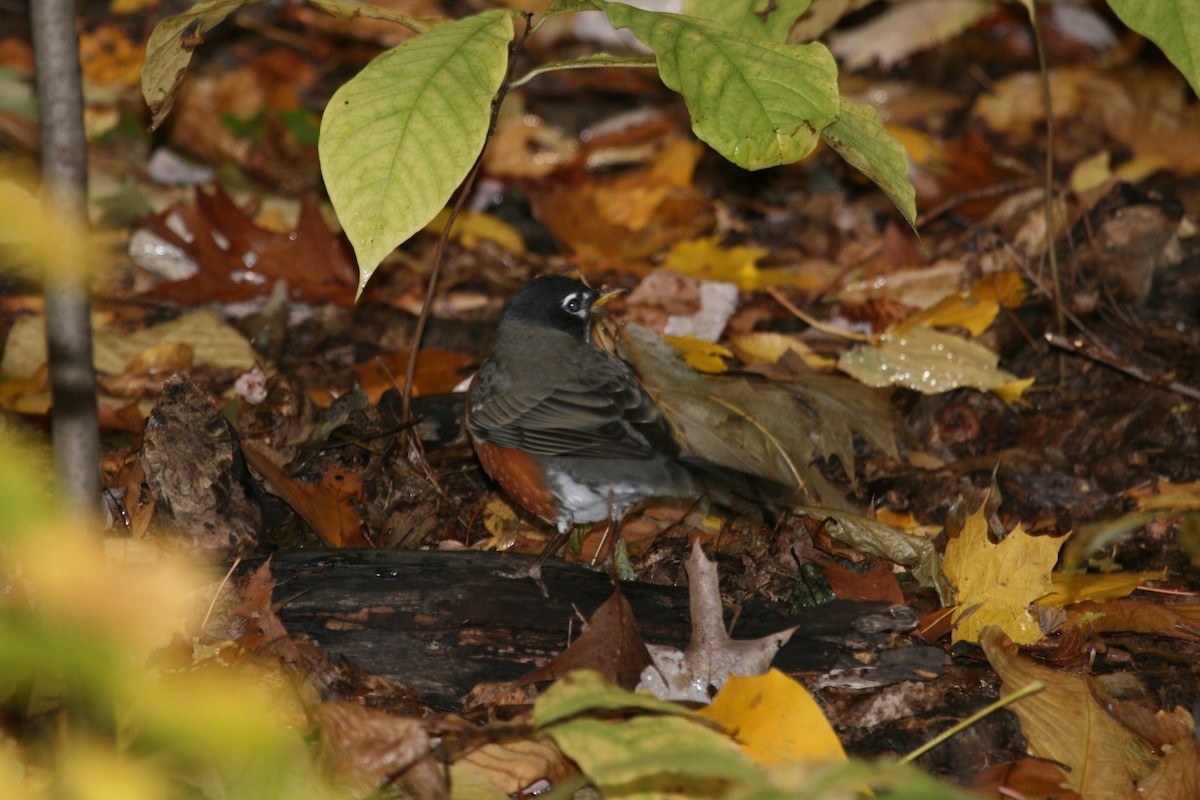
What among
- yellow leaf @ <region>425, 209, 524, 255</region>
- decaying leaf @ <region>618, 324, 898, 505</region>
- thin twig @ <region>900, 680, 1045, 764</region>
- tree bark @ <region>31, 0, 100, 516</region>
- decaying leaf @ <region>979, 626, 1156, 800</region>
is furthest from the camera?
yellow leaf @ <region>425, 209, 524, 255</region>

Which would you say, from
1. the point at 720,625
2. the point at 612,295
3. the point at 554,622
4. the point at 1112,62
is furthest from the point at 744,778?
the point at 1112,62

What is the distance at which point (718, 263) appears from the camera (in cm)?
611

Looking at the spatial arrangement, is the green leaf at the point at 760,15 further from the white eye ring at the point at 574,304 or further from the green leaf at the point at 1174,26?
the white eye ring at the point at 574,304

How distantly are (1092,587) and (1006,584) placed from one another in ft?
1.27

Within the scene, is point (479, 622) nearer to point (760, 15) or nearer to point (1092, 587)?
point (1092, 587)

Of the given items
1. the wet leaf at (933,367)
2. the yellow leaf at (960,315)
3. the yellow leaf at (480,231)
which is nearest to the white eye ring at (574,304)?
the wet leaf at (933,367)

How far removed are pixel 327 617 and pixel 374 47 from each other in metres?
5.80

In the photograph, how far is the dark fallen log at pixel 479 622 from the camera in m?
→ 2.97

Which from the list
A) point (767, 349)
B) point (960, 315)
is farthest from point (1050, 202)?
point (767, 349)

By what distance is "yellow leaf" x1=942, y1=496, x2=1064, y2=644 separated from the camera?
10.4 ft

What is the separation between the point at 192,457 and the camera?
11.3 feet

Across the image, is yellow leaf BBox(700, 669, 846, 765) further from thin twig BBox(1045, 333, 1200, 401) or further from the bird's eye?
thin twig BBox(1045, 333, 1200, 401)

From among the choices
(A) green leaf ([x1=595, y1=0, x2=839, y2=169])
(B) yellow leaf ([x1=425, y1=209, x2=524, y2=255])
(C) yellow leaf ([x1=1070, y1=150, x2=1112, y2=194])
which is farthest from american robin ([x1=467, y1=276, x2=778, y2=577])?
(C) yellow leaf ([x1=1070, y1=150, x2=1112, y2=194])

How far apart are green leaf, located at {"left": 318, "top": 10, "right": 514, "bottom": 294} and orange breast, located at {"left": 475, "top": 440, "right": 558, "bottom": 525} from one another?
59.4 inches
